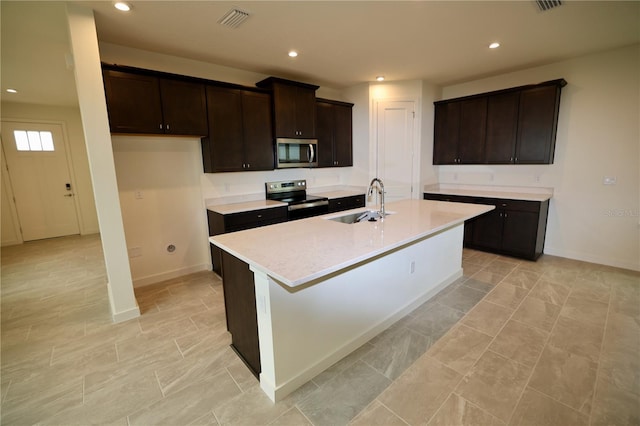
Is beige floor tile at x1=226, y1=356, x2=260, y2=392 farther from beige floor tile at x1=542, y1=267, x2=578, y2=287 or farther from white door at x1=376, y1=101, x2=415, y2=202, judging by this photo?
white door at x1=376, y1=101, x2=415, y2=202

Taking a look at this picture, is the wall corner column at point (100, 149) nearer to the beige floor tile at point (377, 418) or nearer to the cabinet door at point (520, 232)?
the beige floor tile at point (377, 418)

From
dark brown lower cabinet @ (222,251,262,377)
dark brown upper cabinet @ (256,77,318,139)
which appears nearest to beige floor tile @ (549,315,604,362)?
dark brown lower cabinet @ (222,251,262,377)

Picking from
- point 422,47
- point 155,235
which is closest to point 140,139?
point 155,235

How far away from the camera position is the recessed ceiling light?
2.23 m

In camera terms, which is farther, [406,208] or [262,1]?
[406,208]

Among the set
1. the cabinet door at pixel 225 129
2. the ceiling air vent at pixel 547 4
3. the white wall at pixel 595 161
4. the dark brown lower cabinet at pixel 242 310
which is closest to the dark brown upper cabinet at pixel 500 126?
the white wall at pixel 595 161

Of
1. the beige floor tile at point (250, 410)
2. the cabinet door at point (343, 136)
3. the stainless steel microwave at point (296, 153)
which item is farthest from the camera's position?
the cabinet door at point (343, 136)

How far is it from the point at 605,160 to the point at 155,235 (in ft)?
19.8

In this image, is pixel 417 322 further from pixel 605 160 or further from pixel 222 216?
pixel 605 160

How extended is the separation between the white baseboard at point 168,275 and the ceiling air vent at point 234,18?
9.80ft

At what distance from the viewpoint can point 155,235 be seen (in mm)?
3625

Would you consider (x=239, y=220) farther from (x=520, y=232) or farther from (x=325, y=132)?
(x=520, y=232)

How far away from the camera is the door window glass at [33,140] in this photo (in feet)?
17.5

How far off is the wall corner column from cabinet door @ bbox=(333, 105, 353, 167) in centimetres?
334
